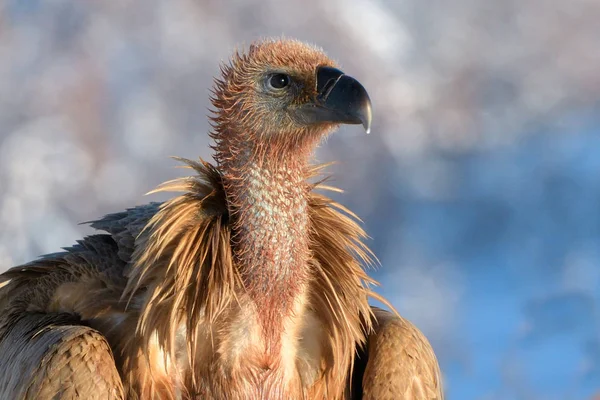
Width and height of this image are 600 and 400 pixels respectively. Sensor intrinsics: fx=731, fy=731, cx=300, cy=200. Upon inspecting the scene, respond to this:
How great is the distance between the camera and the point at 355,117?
441 cm

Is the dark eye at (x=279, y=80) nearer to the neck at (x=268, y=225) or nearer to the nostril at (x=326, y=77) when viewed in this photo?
the nostril at (x=326, y=77)

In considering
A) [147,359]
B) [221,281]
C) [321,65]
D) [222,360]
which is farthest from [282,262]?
[321,65]

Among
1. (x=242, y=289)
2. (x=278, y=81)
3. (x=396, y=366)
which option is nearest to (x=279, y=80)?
(x=278, y=81)

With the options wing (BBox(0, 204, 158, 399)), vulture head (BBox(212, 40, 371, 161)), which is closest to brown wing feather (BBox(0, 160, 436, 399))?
wing (BBox(0, 204, 158, 399))

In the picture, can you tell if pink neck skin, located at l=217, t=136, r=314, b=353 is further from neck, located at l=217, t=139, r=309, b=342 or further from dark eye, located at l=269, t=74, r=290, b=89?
dark eye, located at l=269, t=74, r=290, b=89

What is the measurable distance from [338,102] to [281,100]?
405mm

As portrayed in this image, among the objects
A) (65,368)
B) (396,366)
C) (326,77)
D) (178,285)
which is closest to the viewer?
(65,368)

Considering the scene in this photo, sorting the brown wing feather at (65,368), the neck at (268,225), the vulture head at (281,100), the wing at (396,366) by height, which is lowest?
the brown wing feather at (65,368)

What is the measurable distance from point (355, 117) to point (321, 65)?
52 centimetres

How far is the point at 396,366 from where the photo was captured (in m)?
4.69

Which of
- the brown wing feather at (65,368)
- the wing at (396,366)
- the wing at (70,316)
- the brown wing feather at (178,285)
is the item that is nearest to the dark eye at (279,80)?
the brown wing feather at (178,285)

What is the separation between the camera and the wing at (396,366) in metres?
4.64

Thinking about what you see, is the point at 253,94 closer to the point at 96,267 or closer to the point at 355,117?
the point at 355,117

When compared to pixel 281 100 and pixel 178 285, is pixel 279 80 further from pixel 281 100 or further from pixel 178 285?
pixel 178 285
